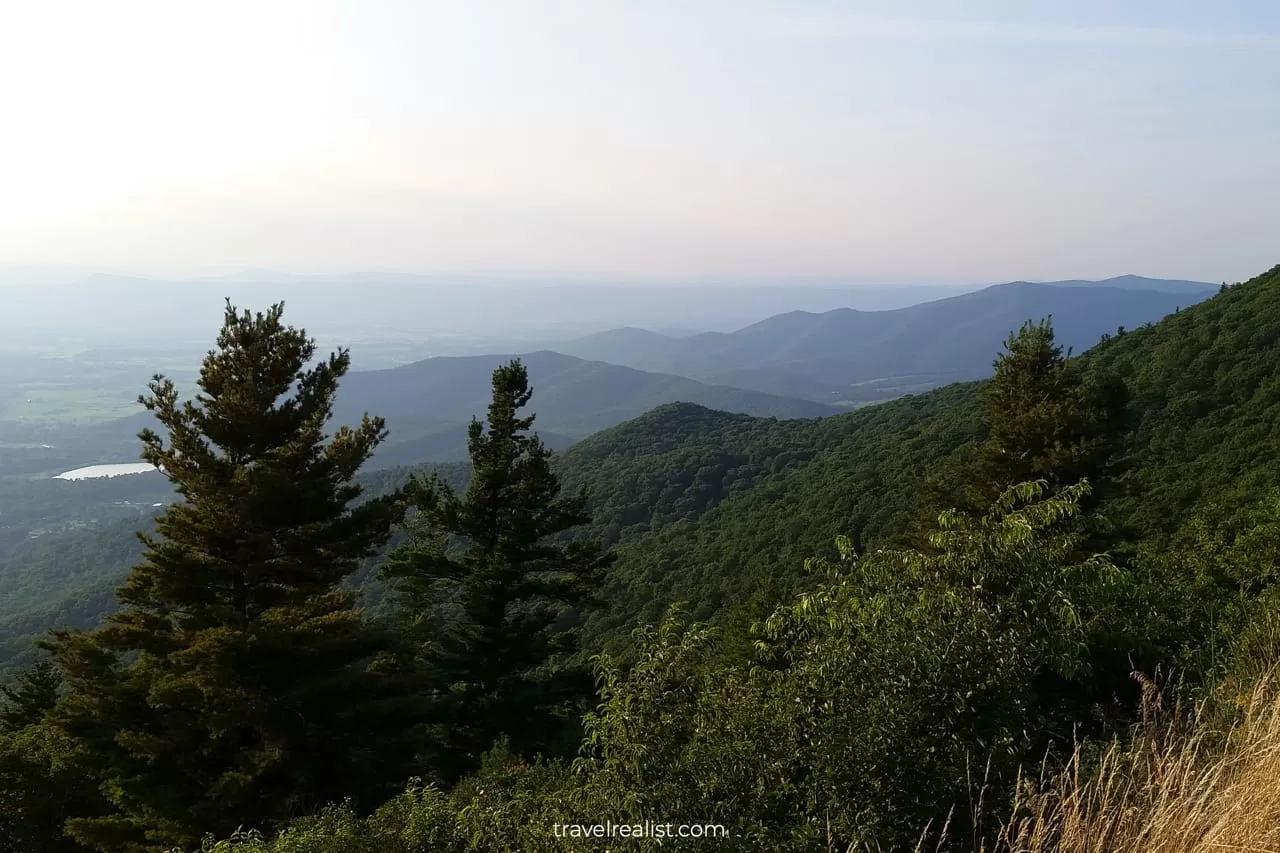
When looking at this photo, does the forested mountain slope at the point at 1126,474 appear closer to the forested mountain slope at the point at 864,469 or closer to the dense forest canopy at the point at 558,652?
the forested mountain slope at the point at 864,469

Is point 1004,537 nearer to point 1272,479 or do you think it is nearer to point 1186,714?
point 1186,714

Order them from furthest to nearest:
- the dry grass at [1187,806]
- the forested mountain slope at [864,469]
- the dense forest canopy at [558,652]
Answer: the forested mountain slope at [864,469] → the dense forest canopy at [558,652] → the dry grass at [1187,806]

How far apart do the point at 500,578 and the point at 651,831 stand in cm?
1020

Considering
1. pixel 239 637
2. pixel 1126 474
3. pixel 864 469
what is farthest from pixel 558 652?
pixel 864 469

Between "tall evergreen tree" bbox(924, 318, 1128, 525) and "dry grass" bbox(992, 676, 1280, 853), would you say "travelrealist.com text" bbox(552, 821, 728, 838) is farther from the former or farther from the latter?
"tall evergreen tree" bbox(924, 318, 1128, 525)

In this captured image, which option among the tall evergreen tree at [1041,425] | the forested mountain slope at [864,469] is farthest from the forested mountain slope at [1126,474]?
the tall evergreen tree at [1041,425]

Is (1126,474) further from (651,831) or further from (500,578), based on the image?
(651,831)

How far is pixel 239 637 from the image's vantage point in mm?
9219

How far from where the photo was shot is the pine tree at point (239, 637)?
9570mm

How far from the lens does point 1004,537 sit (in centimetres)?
486

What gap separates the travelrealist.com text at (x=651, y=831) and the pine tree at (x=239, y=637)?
24.0 ft

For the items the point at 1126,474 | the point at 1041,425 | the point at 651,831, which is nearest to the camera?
the point at 651,831

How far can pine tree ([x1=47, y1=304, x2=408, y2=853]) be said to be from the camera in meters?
9.57

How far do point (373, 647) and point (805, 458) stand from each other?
7113cm
